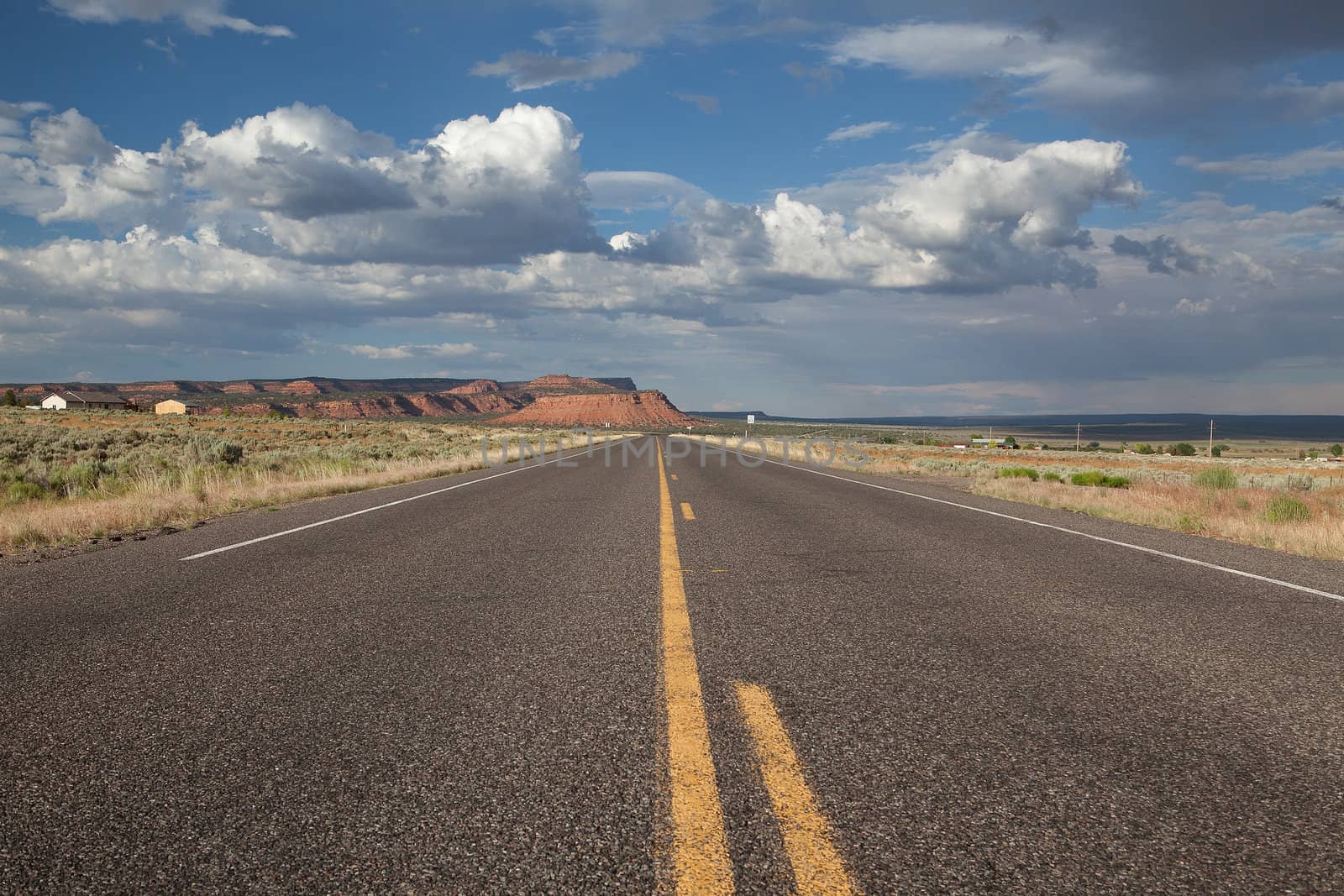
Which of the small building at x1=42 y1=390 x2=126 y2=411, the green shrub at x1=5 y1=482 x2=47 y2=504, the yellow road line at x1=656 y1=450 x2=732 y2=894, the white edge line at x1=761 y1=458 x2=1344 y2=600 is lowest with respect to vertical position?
the green shrub at x1=5 y1=482 x2=47 y2=504

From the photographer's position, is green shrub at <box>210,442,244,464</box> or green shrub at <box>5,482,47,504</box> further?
green shrub at <box>210,442,244,464</box>

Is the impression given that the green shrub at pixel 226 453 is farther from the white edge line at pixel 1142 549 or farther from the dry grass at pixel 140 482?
the white edge line at pixel 1142 549

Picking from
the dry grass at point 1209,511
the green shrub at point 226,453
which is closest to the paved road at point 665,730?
the dry grass at point 1209,511

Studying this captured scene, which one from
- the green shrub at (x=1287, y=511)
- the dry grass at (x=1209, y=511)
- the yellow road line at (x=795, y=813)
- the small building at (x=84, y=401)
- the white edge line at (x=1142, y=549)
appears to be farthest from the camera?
the small building at (x=84, y=401)

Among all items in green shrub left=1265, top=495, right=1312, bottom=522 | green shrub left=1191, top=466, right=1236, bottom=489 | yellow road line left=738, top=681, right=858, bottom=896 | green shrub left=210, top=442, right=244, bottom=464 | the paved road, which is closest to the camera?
yellow road line left=738, top=681, right=858, bottom=896

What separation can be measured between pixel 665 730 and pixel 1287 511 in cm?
1336

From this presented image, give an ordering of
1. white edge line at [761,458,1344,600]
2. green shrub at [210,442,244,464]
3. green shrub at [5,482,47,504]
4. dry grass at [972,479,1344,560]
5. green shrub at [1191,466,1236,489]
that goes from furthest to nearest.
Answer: green shrub at [210,442,244,464], green shrub at [1191,466,1236,489], green shrub at [5,482,47,504], dry grass at [972,479,1344,560], white edge line at [761,458,1344,600]

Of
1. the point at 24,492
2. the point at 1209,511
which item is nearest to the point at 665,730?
the point at 1209,511

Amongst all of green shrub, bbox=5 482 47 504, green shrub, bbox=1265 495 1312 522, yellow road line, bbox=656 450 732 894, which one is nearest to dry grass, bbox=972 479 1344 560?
green shrub, bbox=1265 495 1312 522

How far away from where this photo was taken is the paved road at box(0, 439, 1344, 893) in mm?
2398

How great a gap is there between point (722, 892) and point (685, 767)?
76 centimetres

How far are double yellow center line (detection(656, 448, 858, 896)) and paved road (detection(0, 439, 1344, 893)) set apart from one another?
1cm

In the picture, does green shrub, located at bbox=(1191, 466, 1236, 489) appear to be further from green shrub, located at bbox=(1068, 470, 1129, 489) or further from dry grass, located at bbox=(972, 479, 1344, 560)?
green shrub, located at bbox=(1068, 470, 1129, 489)

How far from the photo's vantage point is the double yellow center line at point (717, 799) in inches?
89.6
